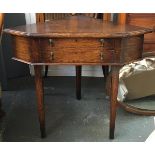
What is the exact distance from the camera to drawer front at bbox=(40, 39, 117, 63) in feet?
3.15

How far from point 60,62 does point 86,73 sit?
41.3 inches

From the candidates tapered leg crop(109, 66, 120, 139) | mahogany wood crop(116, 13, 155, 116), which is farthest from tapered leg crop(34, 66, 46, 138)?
mahogany wood crop(116, 13, 155, 116)

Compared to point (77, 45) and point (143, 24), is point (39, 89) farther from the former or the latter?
point (143, 24)

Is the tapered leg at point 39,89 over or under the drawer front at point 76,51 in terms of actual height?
under

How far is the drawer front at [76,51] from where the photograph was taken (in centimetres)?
96

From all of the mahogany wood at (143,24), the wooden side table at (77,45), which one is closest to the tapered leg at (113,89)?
the wooden side table at (77,45)

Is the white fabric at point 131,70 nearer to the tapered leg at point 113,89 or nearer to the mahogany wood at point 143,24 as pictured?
the mahogany wood at point 143,24

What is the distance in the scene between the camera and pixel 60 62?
3.26ft

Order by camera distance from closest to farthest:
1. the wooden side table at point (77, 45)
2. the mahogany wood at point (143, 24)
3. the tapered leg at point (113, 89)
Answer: the wooden side table at point (77, 45)
the tapered leg at point (113, 89)
the mahogany wood at point (143, 24)

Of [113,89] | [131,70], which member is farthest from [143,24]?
[113,89]

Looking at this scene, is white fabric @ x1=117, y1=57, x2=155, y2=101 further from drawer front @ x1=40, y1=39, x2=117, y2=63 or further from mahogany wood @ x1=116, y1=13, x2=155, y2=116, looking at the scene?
drawer front @ x1=40, y1=39, x2=117, y2=63

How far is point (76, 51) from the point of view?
0.97 meters
